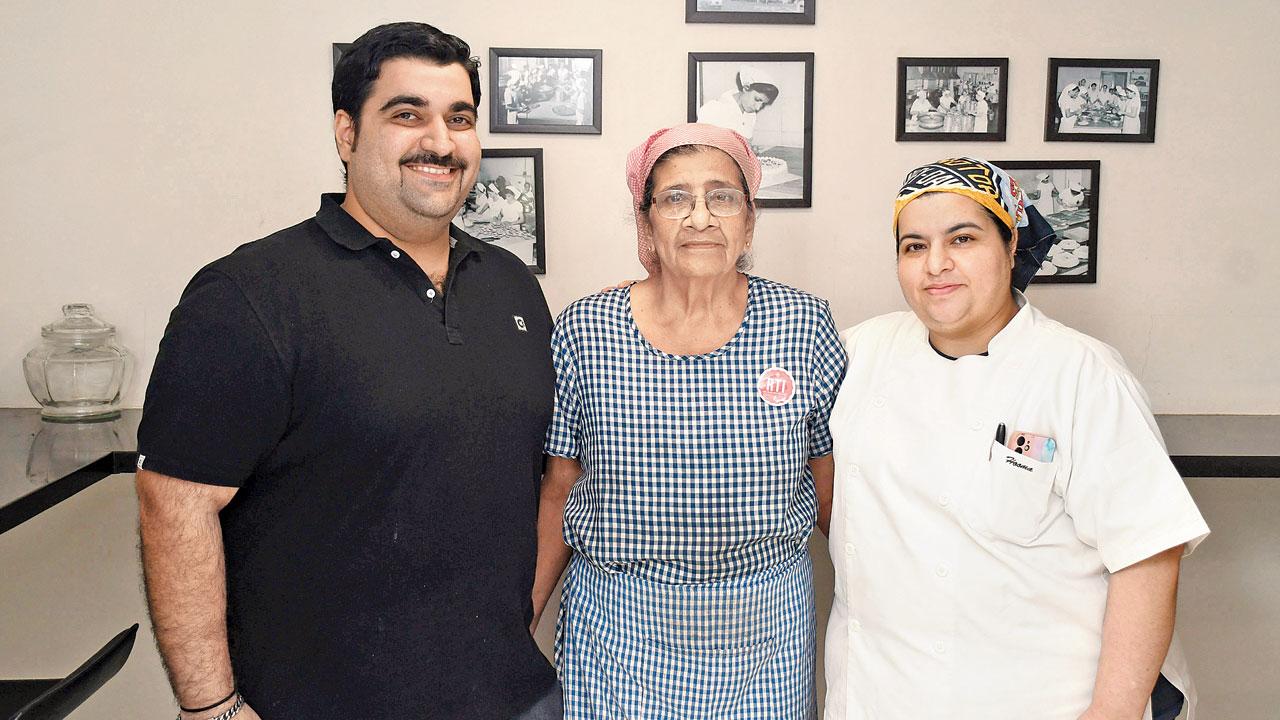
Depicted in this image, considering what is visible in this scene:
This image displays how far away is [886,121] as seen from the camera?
7.48ft

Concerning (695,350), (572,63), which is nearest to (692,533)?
(695,350)

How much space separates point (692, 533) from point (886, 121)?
1.23 metres

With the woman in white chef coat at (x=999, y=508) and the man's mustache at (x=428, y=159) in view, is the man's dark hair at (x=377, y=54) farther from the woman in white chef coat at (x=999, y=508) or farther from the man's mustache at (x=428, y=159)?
the woman in white chef coat at (x=999, y=508)

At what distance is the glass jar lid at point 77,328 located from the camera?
222cm

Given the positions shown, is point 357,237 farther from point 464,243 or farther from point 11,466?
point 11,466

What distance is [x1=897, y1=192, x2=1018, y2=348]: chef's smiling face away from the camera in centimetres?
144

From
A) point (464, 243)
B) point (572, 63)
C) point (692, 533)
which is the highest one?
point (572, 63)

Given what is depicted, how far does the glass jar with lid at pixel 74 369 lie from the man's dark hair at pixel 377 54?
1.17 metres

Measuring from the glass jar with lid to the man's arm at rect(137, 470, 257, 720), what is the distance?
112 centimetres

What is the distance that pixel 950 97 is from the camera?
227 cm

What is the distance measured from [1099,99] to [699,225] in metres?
1.28

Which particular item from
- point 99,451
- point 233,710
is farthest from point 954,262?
point 99,451

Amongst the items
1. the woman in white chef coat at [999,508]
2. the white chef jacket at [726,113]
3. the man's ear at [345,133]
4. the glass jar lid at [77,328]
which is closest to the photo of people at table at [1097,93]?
the white chef jacket at [726,113]

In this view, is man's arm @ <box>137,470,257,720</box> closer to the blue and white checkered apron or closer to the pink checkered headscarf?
the blue and white checkered apron
